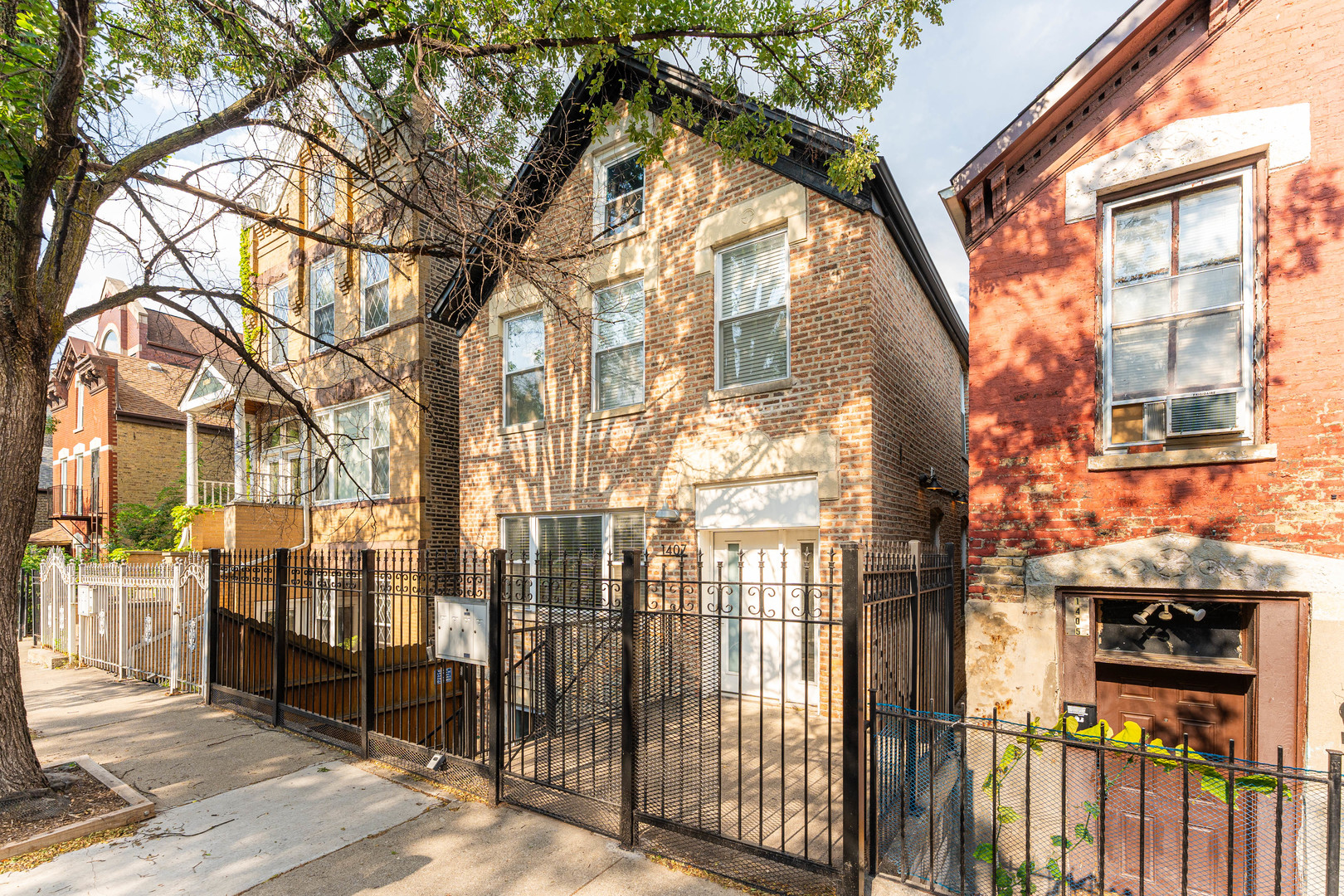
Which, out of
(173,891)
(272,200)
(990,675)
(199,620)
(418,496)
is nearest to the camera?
(173,891)

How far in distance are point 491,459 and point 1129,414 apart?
950 centimetres

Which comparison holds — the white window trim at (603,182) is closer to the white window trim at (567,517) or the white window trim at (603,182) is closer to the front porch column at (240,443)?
the white window trim at (567,517)

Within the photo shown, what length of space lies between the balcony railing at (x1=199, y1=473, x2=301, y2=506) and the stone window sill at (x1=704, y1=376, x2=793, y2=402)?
10.1 metres

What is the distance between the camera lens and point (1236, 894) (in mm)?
4645

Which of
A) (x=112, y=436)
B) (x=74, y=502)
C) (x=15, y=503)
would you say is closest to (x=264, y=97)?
(x=15, y=503)

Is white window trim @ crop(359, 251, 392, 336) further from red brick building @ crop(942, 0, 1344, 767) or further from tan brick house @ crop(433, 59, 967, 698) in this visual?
red brick building @ crop(942, 0, 1344, 767)

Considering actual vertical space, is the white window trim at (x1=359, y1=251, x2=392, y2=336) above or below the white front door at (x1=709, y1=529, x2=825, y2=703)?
above

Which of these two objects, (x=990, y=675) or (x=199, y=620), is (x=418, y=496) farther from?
(x=990, y=675)

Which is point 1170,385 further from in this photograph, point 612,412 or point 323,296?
point 323,296

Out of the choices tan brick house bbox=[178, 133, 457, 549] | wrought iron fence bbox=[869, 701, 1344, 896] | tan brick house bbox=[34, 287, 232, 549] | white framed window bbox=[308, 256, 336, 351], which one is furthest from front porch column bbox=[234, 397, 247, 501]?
wrought iron fence bbox=[869, 701, 1344, 896]

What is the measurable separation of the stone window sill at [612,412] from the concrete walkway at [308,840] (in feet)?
18.1

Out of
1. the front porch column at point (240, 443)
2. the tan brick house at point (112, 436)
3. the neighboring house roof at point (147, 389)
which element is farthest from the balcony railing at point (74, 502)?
the front porch column at point (240, 443)

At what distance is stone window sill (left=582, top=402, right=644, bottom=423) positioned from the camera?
33.0ft

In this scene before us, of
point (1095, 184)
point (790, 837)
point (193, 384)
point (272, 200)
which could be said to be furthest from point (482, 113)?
point (193, 384)
